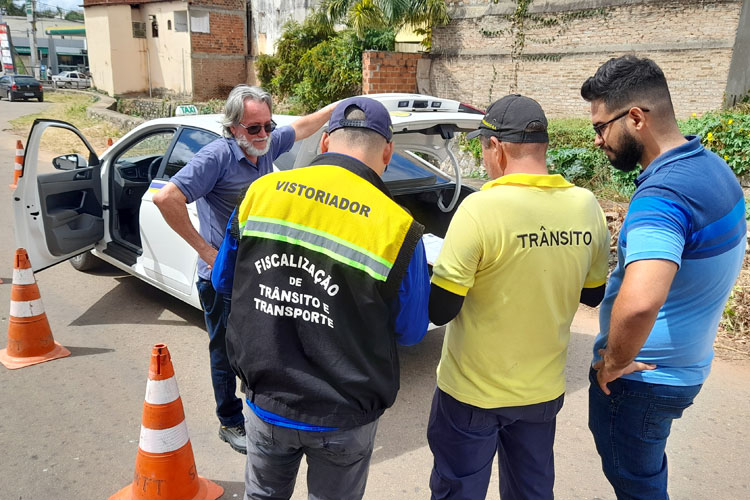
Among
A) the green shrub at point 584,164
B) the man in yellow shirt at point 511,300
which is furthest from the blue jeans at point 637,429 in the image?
the green shrub at point 584,164

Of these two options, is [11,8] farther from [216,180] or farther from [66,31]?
[216,180]

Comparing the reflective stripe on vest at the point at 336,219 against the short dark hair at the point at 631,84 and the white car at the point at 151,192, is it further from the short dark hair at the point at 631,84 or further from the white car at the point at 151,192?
the white car at the point at 151,192

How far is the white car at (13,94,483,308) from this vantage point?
12.7 ft

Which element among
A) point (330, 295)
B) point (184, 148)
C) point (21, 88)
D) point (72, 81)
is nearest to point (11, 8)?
point (72, 81)

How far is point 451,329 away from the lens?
2074 millimetres

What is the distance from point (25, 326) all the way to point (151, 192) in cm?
129

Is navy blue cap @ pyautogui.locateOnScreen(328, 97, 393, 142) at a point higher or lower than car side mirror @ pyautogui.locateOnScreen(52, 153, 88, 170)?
higher

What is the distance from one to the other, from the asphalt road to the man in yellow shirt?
0.90m

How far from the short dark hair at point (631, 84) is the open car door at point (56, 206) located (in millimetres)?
4094

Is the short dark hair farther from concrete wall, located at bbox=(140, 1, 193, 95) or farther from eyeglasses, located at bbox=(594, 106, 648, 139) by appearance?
concrete wall, located at bbox=(140, 1, 193, 95)

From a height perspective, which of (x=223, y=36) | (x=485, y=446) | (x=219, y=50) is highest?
(x=223, y=36)

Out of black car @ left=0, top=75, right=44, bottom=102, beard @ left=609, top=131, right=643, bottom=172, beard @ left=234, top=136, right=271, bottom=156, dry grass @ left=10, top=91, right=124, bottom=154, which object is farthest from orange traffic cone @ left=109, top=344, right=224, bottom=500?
black car @ left=0, top=75, right=44, bottom=102

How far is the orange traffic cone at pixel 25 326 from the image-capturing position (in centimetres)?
398

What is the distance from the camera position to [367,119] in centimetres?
175
